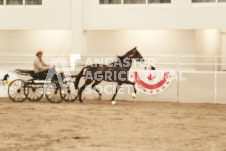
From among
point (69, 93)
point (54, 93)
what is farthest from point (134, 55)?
point (54, 93)

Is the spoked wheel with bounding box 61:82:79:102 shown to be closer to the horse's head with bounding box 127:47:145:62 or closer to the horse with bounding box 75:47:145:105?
the horse with bounding box 75:47:145:105

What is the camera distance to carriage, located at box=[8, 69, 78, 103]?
703 inches

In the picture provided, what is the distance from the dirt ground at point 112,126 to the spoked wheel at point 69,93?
0.28m

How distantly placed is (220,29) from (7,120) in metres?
13.1

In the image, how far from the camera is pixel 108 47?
79.7ft

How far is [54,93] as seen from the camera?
18188mm

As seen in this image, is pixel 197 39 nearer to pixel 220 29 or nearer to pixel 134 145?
pixel 220 29

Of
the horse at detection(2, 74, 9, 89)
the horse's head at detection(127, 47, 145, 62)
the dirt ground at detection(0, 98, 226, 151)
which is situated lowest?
the dirt ground at detection(0, 98, 226, 151)

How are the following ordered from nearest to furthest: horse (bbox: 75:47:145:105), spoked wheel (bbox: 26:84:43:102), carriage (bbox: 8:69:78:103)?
carriage (bbox: 8:69:78:103), horse (bbox: 75:47:145:105), spoked wheel (bbox: 26:84:43:102)

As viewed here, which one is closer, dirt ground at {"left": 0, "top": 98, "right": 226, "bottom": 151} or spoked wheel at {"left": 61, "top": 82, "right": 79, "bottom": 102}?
→ dirt ground at {"left": 0, "top": 98, "right": 226, "bottom": 151}

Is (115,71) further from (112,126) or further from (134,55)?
(112,126)

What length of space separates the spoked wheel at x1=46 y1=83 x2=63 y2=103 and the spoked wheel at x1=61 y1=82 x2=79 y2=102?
0.20 metres

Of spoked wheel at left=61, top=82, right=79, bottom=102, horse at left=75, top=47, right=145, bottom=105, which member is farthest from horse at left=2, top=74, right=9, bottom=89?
horse at left=75, top=47, right=145, bottom=105

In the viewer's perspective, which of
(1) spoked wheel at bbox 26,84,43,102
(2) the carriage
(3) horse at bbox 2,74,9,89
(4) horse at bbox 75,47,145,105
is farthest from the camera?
(3) horse at bbox 2,74,9,89
